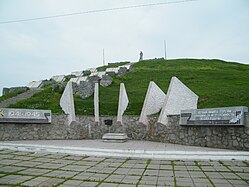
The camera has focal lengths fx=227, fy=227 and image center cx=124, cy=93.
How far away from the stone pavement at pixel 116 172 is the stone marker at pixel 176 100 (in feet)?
13.1

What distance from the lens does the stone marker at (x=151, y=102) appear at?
11.8 metres

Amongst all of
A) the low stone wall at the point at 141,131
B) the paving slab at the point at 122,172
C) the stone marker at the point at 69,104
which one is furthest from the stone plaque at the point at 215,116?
the stone marker at the point at 69,104

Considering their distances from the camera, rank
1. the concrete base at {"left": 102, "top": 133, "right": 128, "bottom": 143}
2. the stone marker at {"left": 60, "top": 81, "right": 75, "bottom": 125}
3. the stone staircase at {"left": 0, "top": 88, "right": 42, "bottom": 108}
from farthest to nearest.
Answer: the stone staircase at {"left": 0, "top": 88, "right": 42, "bottom": 108} < the stone marker at {"left": 60, "top": 81, "right": 75, "bottom": 125} < the concrete base at {"left": 102, "top": 133, "right": 128, "bottom": 143}

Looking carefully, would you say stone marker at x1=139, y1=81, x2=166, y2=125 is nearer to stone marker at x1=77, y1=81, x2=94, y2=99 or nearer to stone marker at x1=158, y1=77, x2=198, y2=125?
stone marker at x1=158, y1=77, x2=198, y2=125

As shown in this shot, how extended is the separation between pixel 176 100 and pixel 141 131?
115 inches

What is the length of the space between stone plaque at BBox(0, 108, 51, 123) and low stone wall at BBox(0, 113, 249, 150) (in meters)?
0.33

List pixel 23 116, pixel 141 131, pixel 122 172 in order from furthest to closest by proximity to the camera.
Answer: pixel 141 131
pixel 23 116
pixel 122 172

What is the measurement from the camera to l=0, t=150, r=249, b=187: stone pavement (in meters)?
4.48

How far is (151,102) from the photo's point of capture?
39.5 ft

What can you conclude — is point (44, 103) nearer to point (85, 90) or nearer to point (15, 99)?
point (85, 90)

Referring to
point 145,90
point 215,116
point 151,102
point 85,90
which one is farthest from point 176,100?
point 85,90

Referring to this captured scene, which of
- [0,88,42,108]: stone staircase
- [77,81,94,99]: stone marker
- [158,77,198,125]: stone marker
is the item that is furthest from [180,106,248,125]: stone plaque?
[0,88,42,108]: stone staircase

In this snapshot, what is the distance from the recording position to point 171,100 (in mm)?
10688

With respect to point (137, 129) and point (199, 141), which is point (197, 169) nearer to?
point (199, 141)
